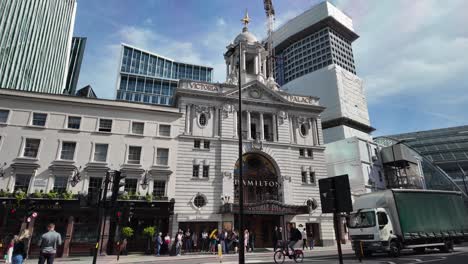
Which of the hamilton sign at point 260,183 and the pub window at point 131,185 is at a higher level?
the hamilton sign at point 260,183

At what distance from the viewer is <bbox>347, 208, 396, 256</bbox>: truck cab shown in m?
17.4

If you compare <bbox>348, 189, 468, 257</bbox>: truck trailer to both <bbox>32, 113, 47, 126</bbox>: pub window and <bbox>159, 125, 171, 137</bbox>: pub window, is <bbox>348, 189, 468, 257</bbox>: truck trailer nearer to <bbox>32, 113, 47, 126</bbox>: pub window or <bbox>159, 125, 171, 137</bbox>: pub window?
<bbox>159, 125, 171, 137</bbox>: pub window

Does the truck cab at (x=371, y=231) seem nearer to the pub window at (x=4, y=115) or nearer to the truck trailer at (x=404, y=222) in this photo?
the truck trailer at (x=404, y=222)

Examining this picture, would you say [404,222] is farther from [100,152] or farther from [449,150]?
[449,150]

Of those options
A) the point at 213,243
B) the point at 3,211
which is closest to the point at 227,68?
the point at 213,243

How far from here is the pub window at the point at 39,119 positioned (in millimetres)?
27966

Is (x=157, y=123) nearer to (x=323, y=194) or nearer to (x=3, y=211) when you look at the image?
(x=3, y=211)

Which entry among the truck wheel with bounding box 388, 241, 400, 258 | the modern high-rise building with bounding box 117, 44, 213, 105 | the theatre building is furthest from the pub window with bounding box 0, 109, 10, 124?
the modern high-rise building with bounding box 117, 44, 213, 105

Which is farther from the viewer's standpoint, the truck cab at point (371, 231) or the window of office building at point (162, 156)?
the window of office building at point (162, 156)

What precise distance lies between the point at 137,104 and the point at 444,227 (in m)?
29.9

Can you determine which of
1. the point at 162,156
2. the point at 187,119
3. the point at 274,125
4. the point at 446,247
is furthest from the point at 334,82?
the point at 446,247

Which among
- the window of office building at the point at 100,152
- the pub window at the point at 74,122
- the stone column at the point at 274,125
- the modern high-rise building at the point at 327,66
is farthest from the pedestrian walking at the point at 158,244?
the modern high-rise building at the point at 327,66

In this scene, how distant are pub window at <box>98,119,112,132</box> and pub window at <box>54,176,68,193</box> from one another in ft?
19.0

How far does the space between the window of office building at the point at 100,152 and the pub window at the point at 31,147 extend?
5.13m
